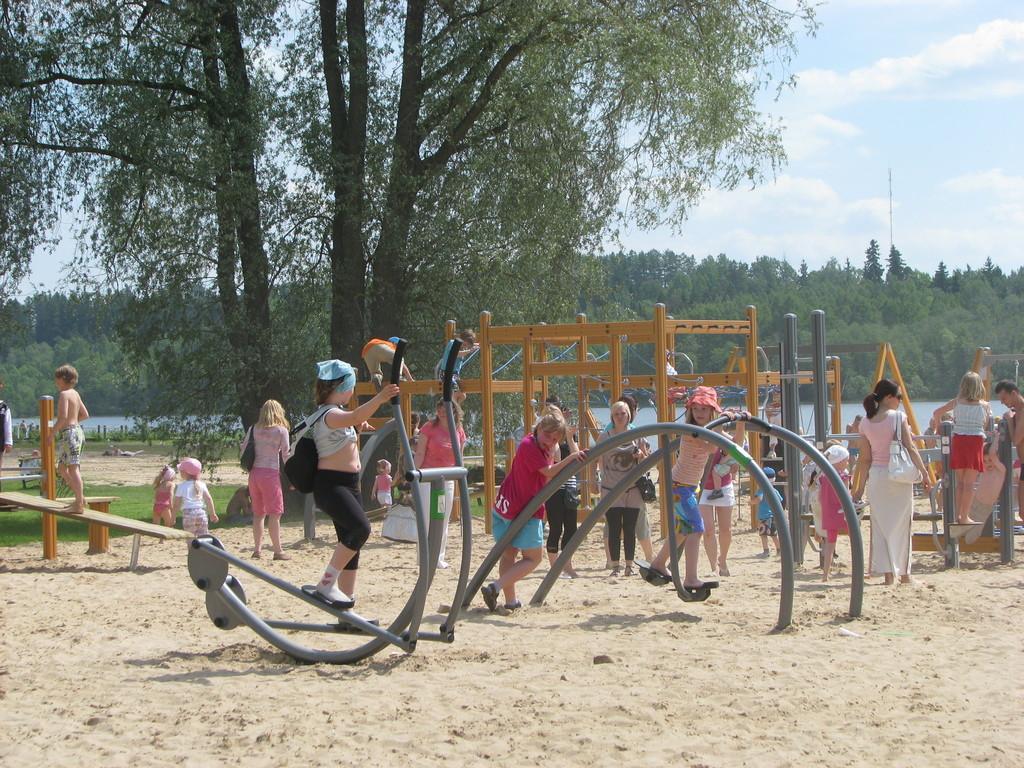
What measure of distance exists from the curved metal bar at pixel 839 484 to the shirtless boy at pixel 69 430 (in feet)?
20.6

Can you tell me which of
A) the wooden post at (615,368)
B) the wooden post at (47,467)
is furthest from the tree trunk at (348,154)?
the wooden post at (47,467)

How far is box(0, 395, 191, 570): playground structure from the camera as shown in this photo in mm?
10648

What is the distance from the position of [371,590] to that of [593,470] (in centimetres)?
578

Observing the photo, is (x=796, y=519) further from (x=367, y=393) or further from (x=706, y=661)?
(x=367, y=393)

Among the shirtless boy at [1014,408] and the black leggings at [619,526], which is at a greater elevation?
the shirtless boy at [1014,408]

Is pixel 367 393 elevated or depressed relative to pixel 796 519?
elevated

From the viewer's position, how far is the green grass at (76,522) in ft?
51.3

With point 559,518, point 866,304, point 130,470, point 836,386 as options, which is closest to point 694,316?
point 866,304

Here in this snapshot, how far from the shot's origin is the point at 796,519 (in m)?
10.2

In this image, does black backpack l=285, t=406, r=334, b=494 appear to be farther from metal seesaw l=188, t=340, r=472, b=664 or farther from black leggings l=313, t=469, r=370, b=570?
metal seesaw l=188, t=340, r=472, b=664

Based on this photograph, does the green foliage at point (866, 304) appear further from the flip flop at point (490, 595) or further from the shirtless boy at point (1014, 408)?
the flip flop at point (490, 595)

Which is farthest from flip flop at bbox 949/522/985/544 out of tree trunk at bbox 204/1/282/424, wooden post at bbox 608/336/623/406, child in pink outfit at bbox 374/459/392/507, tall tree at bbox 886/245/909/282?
tall tree at bbox 886/245/909/282

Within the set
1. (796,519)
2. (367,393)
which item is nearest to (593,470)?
(367,393)

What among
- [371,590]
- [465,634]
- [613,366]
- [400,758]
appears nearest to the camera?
[400,758]
